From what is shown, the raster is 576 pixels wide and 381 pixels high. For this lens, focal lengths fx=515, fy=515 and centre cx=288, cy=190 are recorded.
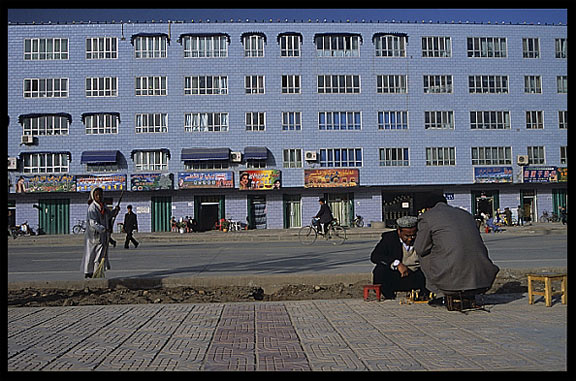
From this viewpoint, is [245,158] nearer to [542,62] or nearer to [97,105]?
[97,105]

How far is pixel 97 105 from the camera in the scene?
39.8 metres

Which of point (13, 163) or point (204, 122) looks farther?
point (204, 122)

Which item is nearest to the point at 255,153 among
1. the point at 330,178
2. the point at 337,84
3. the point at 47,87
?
the point at 330,178

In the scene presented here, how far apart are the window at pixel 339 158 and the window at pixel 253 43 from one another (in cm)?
915

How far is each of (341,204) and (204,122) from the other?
12685mm

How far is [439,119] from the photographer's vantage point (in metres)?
41.3

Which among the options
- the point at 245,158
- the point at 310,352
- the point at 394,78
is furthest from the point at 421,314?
the point at 394,78

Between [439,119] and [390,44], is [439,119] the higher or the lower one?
the lower one

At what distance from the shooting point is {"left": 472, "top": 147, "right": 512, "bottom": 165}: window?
41250 millimetres

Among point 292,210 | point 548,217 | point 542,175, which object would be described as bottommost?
point 548,217

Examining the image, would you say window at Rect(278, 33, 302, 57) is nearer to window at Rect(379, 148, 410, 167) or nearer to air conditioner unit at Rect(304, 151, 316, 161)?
air conditioner unit at Rect(304, 151, 316, 161)

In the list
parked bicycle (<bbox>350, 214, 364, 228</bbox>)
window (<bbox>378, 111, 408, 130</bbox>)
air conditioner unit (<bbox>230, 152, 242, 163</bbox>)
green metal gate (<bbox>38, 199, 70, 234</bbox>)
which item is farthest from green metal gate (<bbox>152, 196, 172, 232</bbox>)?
window (<bbox>378, 111, 408, 130</bbox>)

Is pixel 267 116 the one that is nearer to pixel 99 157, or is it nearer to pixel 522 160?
pixel 99 157

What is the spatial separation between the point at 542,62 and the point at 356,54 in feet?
49.7
